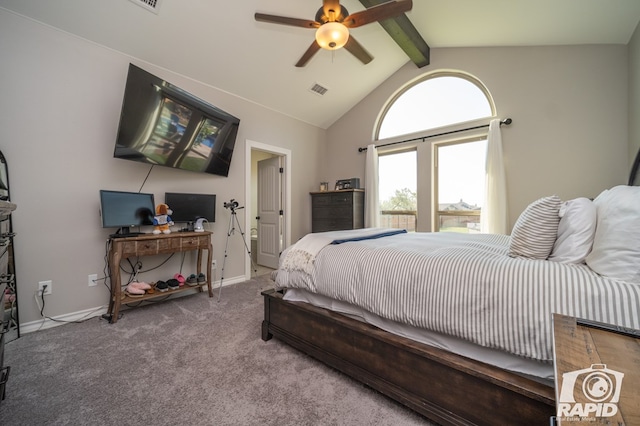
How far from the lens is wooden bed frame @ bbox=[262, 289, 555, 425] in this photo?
1019 millimetres

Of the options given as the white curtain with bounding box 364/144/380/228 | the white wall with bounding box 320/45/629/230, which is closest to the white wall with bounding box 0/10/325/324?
the white curtain with bounding box 364/144/380/228

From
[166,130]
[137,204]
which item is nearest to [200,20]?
[166,130]

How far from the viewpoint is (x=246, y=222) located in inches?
152

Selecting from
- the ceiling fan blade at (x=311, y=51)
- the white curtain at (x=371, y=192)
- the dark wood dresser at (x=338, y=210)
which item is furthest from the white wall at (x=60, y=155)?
the white curtain at (x=371, y=192)

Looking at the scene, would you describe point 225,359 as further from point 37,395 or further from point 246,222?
point 246,222

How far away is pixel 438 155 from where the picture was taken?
399 centimetres

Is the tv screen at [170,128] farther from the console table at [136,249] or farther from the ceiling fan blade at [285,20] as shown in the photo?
the ceiling fan blade at [285,20]

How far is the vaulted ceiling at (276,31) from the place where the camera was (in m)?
2.32

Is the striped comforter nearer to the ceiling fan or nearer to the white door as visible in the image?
the ceiling fan

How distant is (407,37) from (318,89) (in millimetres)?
1417

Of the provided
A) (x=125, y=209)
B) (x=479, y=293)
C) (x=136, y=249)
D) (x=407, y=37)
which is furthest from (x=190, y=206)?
(x=407, y=37)

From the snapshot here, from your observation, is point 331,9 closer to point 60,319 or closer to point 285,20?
point 285,20

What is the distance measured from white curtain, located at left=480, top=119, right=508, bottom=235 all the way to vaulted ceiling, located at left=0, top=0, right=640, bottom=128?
3.55 ft

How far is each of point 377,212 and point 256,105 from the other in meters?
2.59
